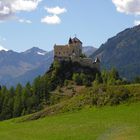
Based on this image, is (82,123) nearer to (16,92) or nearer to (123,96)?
(123,96)

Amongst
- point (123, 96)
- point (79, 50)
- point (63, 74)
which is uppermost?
point (79, 50)

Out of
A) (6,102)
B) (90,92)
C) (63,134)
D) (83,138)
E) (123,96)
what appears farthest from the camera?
(6,102)

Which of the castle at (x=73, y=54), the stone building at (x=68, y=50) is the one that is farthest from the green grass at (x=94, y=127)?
the stone building at (x=68, y=50)

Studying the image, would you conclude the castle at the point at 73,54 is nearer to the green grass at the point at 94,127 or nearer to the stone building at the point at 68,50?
the stone building at the point at 68,50

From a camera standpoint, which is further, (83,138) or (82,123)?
(82,123)

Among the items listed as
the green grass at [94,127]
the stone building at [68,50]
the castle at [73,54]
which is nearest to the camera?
the green grass at [94,127]

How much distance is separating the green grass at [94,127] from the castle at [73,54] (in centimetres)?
10618

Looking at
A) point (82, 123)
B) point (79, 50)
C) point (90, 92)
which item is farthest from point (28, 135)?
point (79, 50)

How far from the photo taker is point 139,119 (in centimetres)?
6094

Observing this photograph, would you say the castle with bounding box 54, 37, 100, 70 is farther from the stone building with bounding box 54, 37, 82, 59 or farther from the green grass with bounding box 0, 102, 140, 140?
the green grass with bounding box 0, 102, 140, 140

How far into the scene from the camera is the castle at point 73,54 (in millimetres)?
184613

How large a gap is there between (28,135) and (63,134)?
5.41 m

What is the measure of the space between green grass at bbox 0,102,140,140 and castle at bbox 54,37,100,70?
106m

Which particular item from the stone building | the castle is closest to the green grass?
the castle
